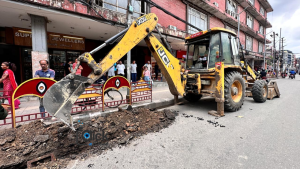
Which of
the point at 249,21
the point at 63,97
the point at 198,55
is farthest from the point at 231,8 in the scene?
the point at 63,97

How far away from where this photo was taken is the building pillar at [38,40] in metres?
6.56

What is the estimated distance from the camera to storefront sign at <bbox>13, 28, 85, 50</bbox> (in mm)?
8898

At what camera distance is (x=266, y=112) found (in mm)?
4910

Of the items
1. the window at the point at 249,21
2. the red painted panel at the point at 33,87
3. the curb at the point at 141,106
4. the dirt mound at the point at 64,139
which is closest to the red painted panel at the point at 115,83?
the curb at the point at 141,106

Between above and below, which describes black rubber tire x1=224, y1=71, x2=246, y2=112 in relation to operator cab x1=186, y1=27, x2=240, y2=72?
below

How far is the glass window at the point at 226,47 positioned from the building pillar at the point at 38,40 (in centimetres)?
785

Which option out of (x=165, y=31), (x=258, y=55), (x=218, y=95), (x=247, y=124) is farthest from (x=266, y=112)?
(x=258, y=55)

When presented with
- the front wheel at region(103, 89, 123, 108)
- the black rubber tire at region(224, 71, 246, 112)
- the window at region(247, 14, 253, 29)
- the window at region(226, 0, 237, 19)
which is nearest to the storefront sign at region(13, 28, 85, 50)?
the front wheel at region(103, 89, 123, 108)

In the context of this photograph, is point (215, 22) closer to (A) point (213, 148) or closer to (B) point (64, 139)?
(A) point (213, 148)

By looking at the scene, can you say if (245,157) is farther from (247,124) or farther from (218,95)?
(218,95)

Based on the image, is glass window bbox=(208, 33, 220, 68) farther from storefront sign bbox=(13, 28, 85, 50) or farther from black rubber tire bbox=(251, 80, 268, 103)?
storefront sign bbox=(13, 28, 85, 50)

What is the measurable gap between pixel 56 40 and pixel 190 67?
377 inches

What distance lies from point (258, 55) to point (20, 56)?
36912 mm

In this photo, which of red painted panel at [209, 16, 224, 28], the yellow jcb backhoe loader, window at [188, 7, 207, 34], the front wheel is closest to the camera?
the yellow jcb backhoe loader
